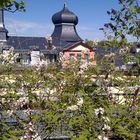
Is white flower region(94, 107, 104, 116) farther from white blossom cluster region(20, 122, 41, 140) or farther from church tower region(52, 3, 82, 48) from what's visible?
church tower region(52, 3, 82, 48)

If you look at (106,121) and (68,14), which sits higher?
(68,14)

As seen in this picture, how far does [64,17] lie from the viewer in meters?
65.8

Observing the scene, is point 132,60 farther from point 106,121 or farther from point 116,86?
point 106,121

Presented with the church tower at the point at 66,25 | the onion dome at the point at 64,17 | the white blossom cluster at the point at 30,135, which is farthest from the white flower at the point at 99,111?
the church tower at the point at 66,25

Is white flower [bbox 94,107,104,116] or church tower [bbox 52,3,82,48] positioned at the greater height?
church tower [bbox 52,3,82,48]

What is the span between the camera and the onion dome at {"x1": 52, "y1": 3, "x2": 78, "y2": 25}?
65.1 m

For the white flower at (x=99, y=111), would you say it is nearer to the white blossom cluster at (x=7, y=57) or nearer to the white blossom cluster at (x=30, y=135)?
the white blossom cluster at (x=30, y=135)

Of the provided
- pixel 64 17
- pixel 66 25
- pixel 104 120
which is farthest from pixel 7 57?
pixel 66 25

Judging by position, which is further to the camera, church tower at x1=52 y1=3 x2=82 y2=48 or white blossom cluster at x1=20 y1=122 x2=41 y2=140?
church tower at x1=52 y1=3 x2=82 y2=48

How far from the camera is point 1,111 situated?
3273mm

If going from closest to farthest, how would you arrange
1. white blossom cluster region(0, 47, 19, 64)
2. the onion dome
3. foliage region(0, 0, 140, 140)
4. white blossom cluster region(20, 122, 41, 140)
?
white blossom cluster region(20, 122, 41, 140) → foliage region(0, 0, 140, 140) → white blossom cluster region(0, 47, 19, 64) → the onion dome

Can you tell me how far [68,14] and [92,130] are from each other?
62.8m

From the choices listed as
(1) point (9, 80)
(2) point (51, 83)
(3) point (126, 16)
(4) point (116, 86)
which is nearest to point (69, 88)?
(2) point (51, 83)

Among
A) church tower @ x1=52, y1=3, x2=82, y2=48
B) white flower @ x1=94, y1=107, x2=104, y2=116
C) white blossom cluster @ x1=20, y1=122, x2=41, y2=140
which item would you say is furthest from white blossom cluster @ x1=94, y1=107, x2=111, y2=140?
church tower @ x1=52, y1=3, x2=82, y2=48
